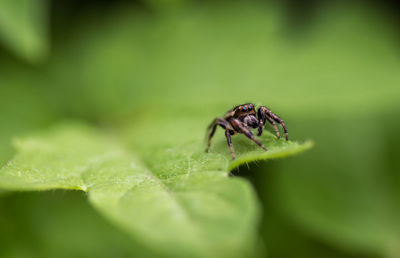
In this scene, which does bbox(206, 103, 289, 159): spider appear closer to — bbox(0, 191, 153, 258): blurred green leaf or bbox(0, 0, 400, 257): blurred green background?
bbox(0, 0, 400, 257): blurred green background

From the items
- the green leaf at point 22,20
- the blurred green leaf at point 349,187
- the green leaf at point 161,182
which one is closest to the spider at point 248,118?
the green leaf at point 161,182

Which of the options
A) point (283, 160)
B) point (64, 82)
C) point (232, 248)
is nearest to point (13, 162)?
point (232, 248)

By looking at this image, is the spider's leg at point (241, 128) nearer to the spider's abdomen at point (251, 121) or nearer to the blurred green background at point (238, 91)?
the spider's abdomen at point (251, 121)

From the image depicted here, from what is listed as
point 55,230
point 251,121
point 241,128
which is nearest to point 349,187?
point 251,121

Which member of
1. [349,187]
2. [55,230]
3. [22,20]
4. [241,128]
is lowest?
[349,187]

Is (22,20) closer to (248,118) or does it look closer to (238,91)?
(248,118)

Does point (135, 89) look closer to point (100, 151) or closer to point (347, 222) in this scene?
point (100, 151)
